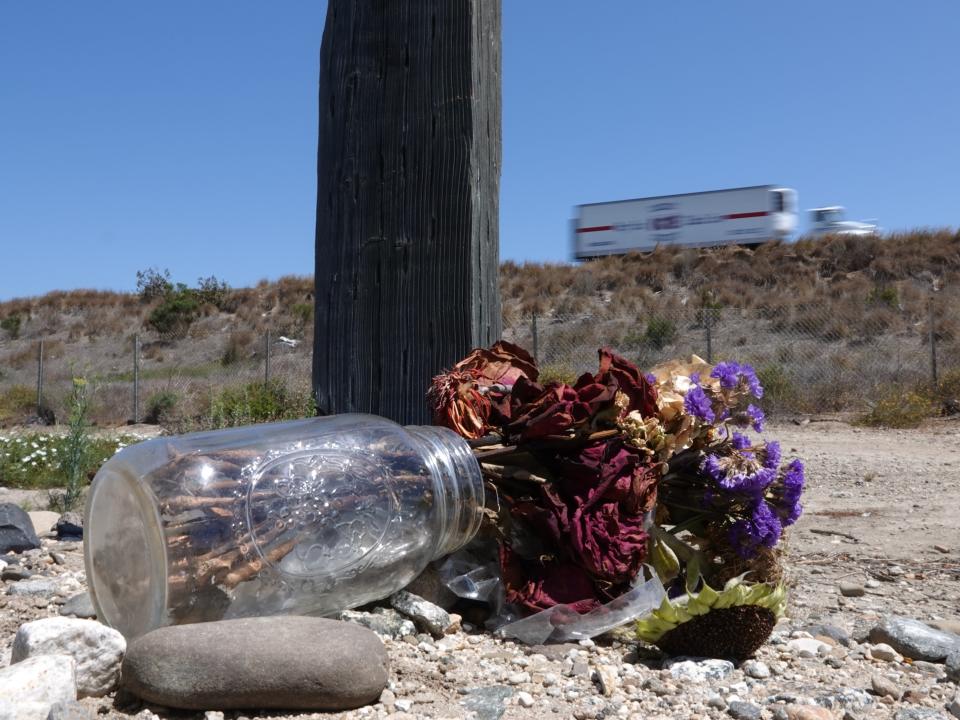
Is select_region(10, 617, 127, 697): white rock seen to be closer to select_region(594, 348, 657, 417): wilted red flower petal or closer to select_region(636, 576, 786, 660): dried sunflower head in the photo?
select_region(636, 576, 786, 660): dried sunflower head

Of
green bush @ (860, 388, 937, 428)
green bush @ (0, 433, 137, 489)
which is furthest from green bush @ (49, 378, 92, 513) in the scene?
green bush @ (860, 388, 937, 428)

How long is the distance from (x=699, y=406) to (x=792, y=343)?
1884 centimetres

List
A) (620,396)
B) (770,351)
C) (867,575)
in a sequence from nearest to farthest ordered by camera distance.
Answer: (620,396), (867,575), (770,351)

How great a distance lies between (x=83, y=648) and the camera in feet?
6.61

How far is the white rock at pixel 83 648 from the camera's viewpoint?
2.00 metres

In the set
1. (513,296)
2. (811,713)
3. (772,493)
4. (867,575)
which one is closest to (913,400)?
(867,575)

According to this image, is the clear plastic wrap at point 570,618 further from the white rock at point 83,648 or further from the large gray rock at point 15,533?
the large gray rock at point 15,533

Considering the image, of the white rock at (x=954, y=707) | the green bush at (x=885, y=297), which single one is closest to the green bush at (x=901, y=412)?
the white rock at (x=954, y=707)

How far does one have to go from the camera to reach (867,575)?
12.5 ft

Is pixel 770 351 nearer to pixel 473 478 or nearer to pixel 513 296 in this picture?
pixel 513 296

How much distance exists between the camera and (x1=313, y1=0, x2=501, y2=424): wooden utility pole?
3.17 m

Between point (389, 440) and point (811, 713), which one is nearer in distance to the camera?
point (811, 713)

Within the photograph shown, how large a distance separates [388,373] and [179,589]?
1.34 metres

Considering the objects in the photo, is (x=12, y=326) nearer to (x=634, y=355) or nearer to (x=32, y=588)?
(x=634, y=355)
